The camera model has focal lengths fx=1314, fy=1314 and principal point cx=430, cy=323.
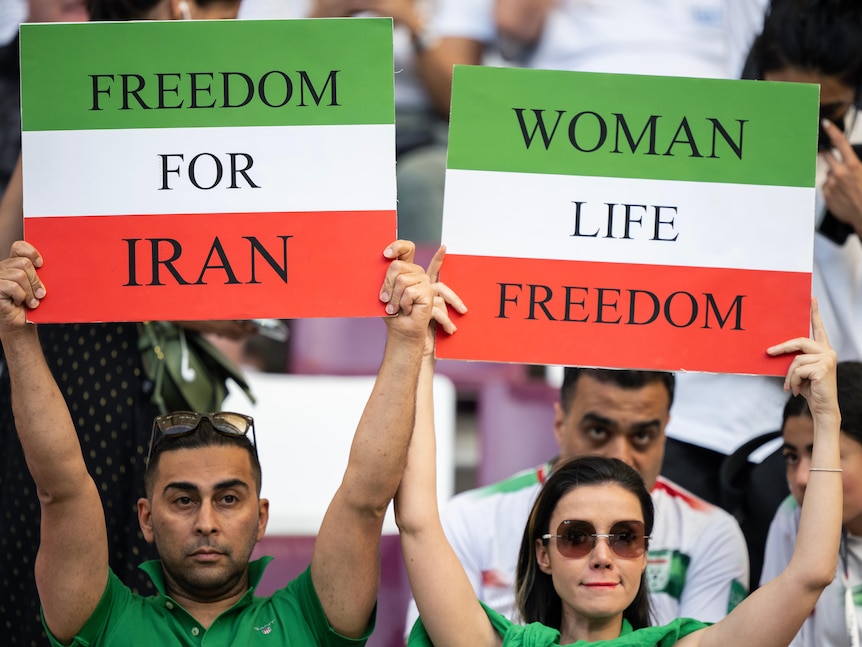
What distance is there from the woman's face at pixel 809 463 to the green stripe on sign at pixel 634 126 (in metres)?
0.70

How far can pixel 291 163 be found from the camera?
275 centimetres

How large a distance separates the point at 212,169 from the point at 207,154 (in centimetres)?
3

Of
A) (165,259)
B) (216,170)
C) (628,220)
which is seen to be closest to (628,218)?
(628,220)

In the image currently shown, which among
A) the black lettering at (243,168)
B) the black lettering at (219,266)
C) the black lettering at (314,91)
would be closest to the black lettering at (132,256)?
the black lettering at (219,266)

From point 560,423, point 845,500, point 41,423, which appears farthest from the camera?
point 560,423

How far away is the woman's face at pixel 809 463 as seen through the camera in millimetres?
3145

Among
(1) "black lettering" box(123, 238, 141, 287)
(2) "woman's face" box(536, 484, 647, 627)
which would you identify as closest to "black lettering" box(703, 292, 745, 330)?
(2) "woman's face" box(536, 484, 647, 627)

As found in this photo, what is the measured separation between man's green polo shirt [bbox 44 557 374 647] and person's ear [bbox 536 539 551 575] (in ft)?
1.20

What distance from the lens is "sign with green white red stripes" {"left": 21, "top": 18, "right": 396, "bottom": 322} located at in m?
2.69

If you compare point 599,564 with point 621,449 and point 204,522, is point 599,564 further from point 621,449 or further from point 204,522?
point 621,449

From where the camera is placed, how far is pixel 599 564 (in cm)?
254

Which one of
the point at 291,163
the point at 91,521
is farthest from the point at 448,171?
the point at 91,521

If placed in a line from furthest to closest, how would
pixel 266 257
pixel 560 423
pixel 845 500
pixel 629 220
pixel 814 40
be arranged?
pixel 814 40 < pixel 560 423 < pixel 845 500 < pixel 629 220 < pixel 266 257

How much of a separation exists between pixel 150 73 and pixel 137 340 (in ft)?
2.83
